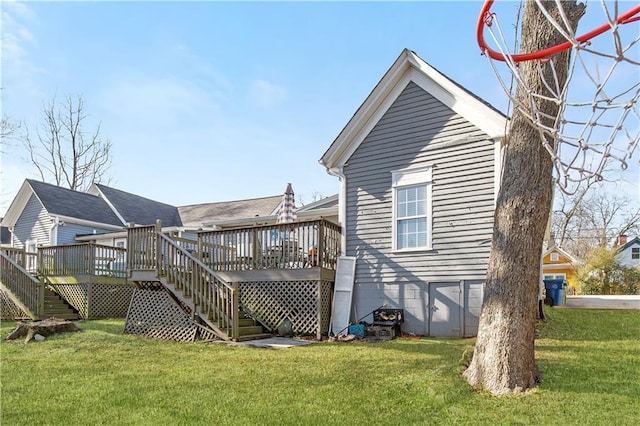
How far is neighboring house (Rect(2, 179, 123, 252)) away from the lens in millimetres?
21000

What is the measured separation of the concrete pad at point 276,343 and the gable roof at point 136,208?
1575 cm

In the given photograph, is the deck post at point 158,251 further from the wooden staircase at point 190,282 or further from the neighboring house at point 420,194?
the neighboring house at point 420,194

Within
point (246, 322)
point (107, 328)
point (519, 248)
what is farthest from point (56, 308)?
point (519, 248)

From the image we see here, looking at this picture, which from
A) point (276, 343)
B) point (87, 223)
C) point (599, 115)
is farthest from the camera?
point (87, 223)

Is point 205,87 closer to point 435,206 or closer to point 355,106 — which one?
point 355,106

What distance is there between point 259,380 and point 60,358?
13.0ft

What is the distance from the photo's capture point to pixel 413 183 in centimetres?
1061

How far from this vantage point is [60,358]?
787 cm

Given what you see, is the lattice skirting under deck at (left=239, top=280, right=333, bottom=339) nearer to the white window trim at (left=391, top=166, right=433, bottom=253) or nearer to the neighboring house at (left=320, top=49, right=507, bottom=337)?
the neighboring house at (left=320, top=49, right=507, bottom=337)

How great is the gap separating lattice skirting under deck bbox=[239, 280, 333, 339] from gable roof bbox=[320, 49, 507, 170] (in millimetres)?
3082

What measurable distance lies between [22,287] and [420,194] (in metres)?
12.2

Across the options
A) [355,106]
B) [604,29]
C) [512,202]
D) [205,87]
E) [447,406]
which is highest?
[205,87]

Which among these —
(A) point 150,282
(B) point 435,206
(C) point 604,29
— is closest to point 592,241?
(B) point 435,206

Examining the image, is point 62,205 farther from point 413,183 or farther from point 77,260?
point 413,183
